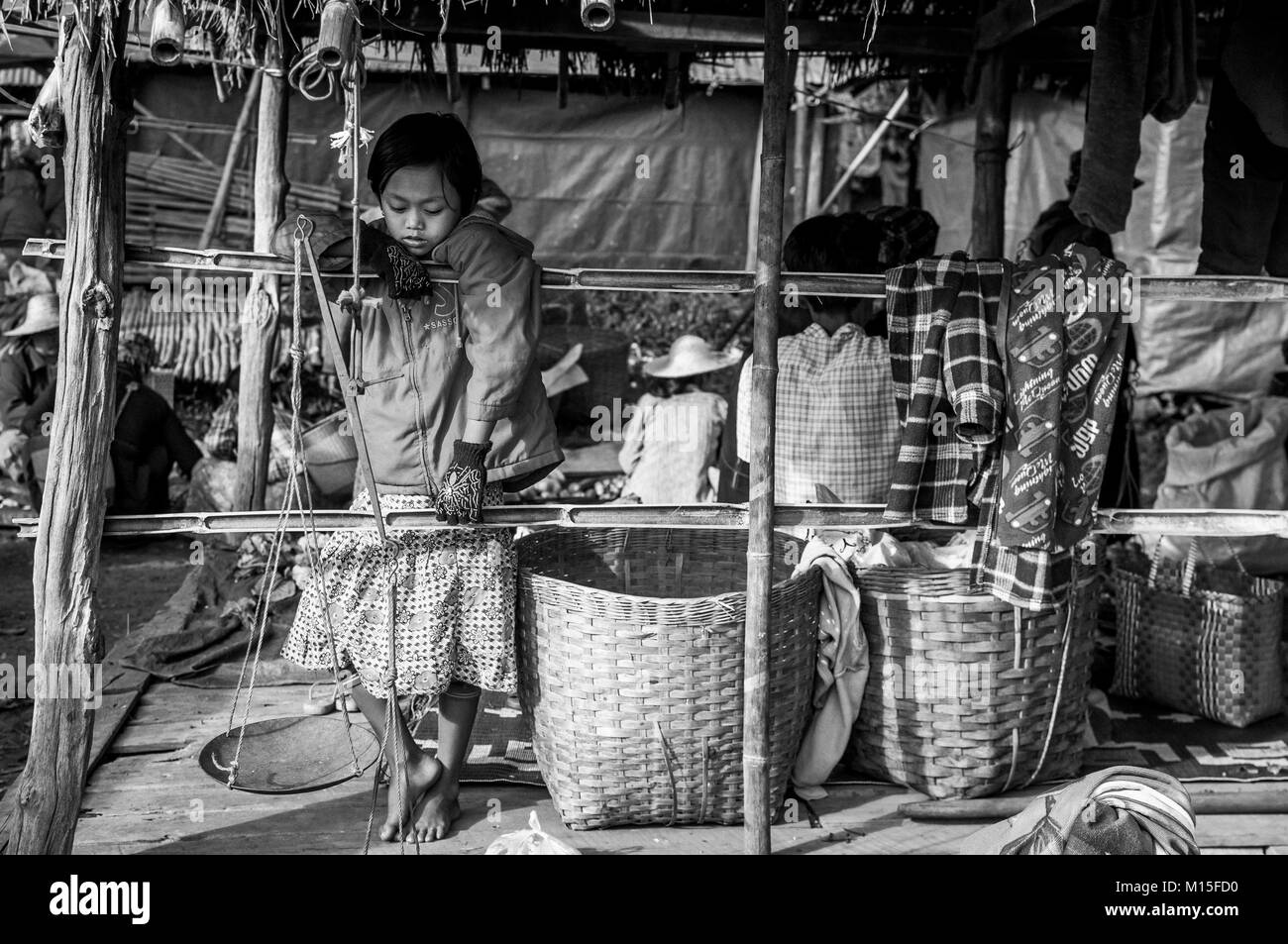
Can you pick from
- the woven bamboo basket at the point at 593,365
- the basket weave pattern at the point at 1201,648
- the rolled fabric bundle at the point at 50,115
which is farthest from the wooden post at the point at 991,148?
the woven bamboo basket at the point at 593,365

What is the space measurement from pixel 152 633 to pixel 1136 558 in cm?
437

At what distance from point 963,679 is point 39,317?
6.09 m

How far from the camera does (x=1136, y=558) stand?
5.55 meters

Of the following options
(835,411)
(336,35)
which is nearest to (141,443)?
(835,411)

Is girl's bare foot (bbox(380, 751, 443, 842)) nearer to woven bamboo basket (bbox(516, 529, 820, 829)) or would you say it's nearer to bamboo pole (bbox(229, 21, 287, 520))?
woven bamboo basket (bbox(516, 529, 820, 829))

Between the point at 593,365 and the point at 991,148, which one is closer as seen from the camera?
the point at 991,148

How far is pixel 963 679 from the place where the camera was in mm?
3438

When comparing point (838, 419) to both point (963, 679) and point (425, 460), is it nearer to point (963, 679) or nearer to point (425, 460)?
point (963, 679)

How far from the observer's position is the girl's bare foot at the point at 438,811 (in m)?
3.23
